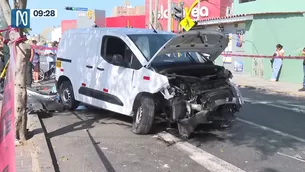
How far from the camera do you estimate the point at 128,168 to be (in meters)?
5.13

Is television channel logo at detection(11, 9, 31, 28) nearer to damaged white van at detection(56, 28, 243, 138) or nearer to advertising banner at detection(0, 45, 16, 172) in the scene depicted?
damaged white van at detection(56, 28, 243, 138)

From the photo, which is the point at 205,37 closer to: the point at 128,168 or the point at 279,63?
the point at 128,168

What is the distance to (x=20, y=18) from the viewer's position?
5535 millimetres

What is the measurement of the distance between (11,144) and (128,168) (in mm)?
3249

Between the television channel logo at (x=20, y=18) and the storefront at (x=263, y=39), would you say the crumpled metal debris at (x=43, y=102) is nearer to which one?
the television channel logo at (x=20, y=18)

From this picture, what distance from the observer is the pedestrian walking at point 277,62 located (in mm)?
17156

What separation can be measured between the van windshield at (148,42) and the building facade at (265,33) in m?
11.0

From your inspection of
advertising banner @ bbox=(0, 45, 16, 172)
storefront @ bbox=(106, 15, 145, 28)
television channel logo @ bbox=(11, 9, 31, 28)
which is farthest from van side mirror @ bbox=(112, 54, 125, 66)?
storefront @ bbox=(106, 15, 145, 28)

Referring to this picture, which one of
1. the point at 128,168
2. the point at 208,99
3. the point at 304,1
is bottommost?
the point at 128,168

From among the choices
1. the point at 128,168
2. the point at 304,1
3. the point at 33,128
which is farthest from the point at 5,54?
the point at 304,1

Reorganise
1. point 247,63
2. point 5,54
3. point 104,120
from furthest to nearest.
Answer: point 247,63 < point 5,54 < point 104,120

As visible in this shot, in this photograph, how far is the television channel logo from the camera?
548 cm

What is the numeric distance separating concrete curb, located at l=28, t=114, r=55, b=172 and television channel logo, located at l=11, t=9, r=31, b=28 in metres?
1.79

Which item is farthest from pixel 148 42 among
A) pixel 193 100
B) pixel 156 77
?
pixel 193 100
